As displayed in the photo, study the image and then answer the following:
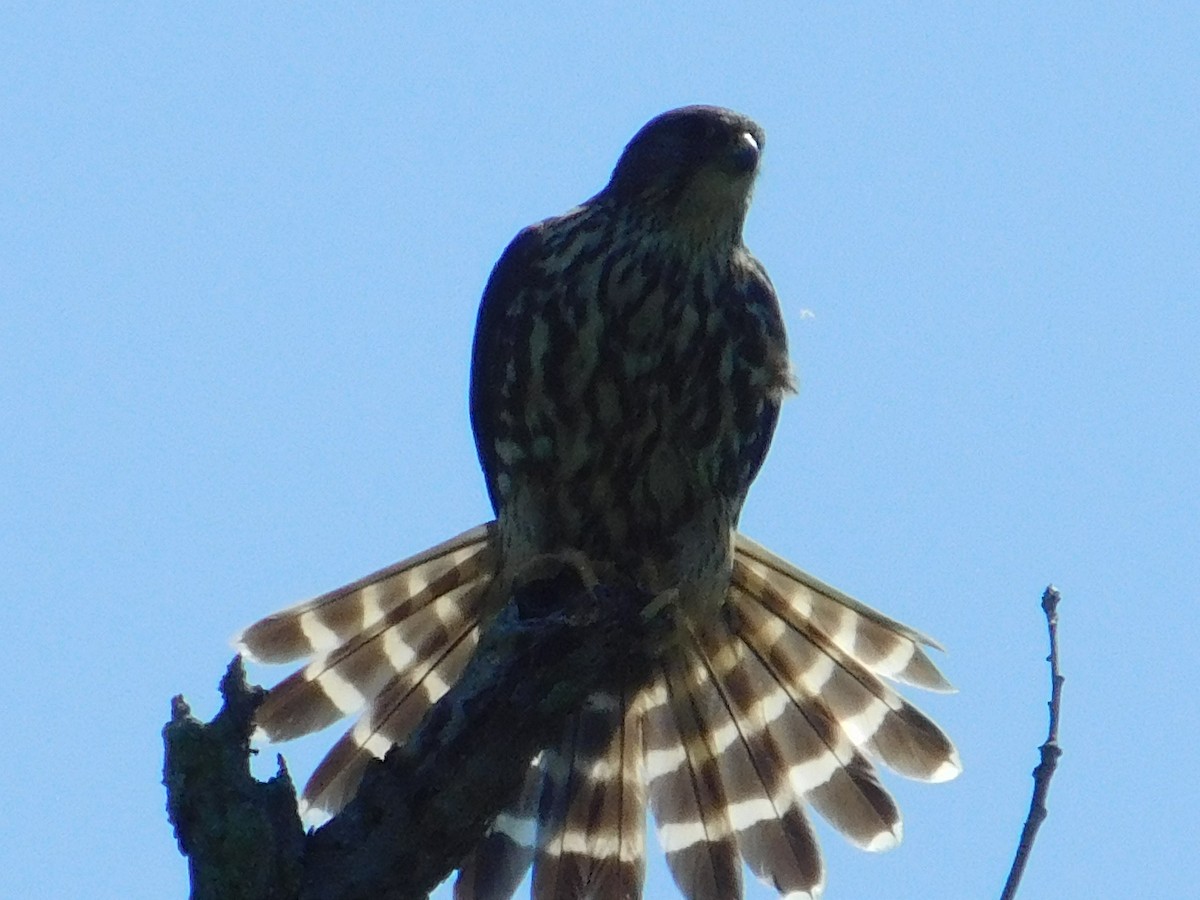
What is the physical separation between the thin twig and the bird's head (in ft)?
6.61

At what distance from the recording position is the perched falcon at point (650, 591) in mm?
4941

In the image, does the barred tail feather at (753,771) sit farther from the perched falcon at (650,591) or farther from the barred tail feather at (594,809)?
the barred tail feather at (594,809)

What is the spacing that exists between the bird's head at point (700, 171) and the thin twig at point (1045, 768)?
6.61ft

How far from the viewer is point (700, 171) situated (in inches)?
200

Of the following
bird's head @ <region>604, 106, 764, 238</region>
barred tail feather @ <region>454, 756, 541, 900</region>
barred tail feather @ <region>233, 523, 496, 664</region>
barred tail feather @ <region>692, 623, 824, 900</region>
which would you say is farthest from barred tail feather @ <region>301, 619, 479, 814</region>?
bird's head @ <region>604, 106, 764, 238</region>

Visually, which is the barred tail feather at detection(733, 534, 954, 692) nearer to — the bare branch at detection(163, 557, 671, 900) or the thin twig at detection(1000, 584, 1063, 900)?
the bare branch at detection(163, 557, 671, 900)

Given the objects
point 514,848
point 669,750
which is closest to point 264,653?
point 514,848

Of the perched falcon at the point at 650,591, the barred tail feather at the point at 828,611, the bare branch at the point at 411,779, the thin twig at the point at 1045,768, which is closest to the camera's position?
the thin twig at the point at 1045,768

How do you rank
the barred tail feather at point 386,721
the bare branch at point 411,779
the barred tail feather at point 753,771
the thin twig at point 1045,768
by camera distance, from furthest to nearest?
the barred tail feather at point 753,771, the barred tail feather at point 386,721, the bare branch at point 411,779, the thin twig at point 1045,768

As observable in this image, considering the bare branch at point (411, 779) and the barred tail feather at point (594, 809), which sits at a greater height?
the barred tail feather at point (594, 809)

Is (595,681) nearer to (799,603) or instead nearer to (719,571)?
(719,571)

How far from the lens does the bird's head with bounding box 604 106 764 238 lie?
507 cm

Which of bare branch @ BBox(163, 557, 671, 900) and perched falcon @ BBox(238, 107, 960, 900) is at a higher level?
perched falcon @ BBox(238, 107, 960, 900)

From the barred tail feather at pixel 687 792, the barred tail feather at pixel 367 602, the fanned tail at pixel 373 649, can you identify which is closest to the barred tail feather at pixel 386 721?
the fanned tail at pixel 373 649
